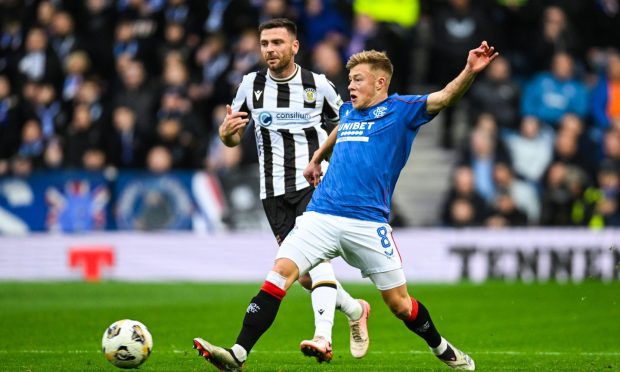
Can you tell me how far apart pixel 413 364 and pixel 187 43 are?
14.1 meters

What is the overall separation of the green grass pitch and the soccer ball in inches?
16.5

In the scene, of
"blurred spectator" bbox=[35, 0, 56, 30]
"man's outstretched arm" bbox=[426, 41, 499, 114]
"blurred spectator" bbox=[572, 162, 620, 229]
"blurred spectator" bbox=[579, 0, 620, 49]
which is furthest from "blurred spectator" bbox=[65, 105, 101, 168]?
"man's outstretched arm" bbox=[426, 41, 499, 114]

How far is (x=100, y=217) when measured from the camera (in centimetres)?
2012

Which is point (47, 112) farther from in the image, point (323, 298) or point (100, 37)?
point (323, 298)

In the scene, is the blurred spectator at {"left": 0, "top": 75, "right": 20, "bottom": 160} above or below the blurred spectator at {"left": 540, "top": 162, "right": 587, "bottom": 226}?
above

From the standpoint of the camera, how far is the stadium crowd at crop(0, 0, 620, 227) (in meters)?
19.8

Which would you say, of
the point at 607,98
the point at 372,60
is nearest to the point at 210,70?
the point at 607,98

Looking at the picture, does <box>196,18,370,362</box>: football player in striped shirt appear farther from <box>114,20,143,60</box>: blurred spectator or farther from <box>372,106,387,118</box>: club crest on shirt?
<box>114,20,143,60</box>: blurred spectator

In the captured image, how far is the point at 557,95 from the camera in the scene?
20.9 meters

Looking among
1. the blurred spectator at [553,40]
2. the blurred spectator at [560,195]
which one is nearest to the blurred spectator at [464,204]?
the blurred spectator at [560,195]

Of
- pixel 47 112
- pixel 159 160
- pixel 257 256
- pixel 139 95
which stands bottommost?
pixel 257 256

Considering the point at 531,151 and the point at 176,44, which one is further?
the point at 176,44

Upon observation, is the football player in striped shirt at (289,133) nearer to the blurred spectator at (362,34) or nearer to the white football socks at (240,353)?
the white football socks at (240,353)

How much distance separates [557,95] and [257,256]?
5.99 meters
